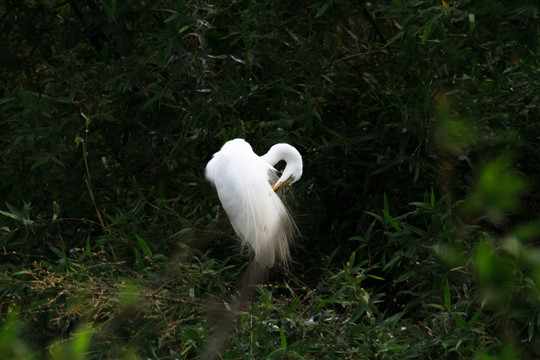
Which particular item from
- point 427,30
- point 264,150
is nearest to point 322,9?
point 427,30

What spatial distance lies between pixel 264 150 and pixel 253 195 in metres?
0.27

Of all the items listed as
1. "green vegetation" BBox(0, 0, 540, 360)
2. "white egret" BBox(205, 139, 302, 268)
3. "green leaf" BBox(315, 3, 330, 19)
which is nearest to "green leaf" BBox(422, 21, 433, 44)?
"green vegetation" BBox(0, 0, 540, 360)

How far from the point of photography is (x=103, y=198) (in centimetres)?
270

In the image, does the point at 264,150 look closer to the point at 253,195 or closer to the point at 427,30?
the point at 253,195

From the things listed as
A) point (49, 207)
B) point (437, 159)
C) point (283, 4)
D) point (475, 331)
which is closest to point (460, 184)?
point (437, 159)

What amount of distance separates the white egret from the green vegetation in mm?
90

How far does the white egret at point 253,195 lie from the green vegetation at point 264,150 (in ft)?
0.29

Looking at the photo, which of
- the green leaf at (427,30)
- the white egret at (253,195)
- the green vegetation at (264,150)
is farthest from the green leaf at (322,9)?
the white egret at (253,195)

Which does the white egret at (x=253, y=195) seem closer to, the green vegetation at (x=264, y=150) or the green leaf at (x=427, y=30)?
the green vegetation at (x=264, y=150)

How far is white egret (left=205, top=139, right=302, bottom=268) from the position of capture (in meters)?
2.26

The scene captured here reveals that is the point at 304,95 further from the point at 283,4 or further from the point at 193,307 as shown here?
the point at 193,307

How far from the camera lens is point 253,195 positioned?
92.2 inches

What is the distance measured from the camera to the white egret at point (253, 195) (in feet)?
7.40

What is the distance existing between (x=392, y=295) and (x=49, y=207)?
4.48 feet
